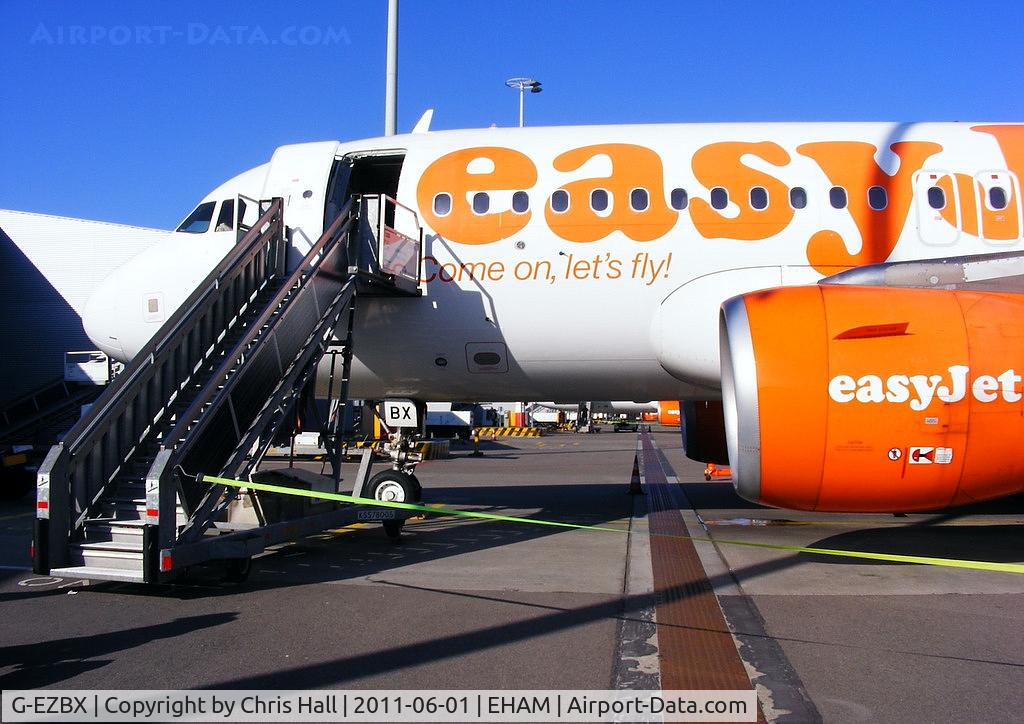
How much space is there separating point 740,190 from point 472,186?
3.29 metres

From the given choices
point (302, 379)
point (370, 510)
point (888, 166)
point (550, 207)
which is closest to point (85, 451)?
point (302, 379)

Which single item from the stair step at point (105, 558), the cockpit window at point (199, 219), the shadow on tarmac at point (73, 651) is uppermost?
the cockpit window at point (199, 219)

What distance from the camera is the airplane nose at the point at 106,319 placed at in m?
10.8

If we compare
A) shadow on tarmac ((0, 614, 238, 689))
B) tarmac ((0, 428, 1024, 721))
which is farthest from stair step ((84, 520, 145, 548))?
shadow on tarmac ((0, 614, 238, 689))

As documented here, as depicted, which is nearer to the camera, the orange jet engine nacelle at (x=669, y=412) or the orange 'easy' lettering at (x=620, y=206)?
the orange 'easy' lettering at (x=620, y=206)

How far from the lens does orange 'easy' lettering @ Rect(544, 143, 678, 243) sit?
10383 mm

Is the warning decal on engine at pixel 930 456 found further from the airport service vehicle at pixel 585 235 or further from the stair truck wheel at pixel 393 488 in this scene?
the stair truck wheel at pixel 393 488

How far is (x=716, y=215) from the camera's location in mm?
10312

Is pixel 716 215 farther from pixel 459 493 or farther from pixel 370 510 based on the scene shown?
pixel 459 493

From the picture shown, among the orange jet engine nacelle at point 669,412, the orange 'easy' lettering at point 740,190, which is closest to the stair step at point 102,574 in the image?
the orange 'easy' lettering at point 740,190

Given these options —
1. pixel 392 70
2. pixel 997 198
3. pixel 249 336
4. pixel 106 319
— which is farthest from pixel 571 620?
pixel 392 70

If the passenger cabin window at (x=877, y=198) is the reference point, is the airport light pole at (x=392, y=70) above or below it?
above

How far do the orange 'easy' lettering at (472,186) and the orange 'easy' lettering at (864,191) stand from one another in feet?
11.4

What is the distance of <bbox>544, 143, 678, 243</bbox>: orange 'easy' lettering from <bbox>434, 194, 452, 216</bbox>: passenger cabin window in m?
1.24
